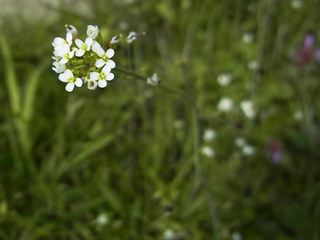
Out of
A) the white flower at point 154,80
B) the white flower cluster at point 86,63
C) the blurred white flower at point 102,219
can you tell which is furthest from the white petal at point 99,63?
the blurred white flower at point 102,219

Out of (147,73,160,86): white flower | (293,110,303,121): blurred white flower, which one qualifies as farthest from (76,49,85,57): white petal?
(293,110,303,121): blurred white flower

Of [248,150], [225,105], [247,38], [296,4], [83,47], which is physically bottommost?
[83,47]

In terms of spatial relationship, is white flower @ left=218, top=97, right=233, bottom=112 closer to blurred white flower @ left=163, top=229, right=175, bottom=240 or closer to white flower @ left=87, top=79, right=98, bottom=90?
blurred white flower @ left=163, top=229, right=175, bottom=240

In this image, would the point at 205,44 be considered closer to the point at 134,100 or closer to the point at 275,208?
the point at 134,100

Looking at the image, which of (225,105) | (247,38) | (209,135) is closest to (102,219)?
(209,135)

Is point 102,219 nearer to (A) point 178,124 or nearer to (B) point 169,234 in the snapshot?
(B) point 169,234

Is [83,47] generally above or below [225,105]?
below

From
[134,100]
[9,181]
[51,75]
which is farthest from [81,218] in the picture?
[51,75]

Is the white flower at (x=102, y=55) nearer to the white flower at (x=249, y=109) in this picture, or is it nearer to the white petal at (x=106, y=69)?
the white petal at (x=106, y=69)
